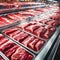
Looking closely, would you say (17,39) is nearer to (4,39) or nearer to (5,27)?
(4,39)

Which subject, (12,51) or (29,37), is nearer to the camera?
(12,51)

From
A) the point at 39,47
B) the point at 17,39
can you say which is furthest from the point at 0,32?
the point at 39,47

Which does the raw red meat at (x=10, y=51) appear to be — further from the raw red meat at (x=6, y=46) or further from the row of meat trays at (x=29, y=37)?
the row of meat trays at (x=29, y=37)

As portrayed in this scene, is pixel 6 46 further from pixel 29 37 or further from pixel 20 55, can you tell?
pixel 29 37

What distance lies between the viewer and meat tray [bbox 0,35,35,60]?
172 cm

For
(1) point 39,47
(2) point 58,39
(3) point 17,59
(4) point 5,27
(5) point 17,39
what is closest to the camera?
(3) point 17,59

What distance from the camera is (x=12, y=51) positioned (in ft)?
6.18

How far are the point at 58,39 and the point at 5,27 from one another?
4.58 ft

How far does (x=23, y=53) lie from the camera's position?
185 cm

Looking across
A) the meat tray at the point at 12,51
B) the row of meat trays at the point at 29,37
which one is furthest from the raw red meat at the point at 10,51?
the row of meat trays at the point at 29,37

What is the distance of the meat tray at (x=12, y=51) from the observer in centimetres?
172

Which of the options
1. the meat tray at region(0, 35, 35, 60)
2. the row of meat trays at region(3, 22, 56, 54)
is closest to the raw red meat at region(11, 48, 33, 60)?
the meat tray at region(0, 35, 35, 60)

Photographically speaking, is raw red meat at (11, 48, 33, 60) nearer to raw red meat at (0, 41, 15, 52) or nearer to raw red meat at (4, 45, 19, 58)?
raw red meat at (4, 45, 19, 58)

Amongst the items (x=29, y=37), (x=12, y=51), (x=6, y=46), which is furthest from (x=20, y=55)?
(x=29, y=37)
